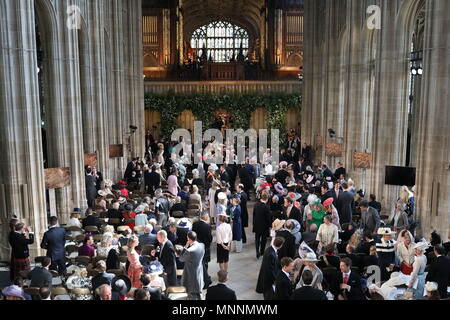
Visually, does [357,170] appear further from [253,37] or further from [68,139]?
[253,37]

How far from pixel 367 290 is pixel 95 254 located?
4764 millimetres

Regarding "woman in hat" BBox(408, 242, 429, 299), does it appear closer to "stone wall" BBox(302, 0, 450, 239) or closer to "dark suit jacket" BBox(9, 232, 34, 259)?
"stone wall" BBox(302, 0, 450, 239)

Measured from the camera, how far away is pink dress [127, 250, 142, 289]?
7.09 metres

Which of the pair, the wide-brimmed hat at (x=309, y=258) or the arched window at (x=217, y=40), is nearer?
the wide-brimmed hat at (x=309, y=258)

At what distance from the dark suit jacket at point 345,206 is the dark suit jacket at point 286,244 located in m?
2.76

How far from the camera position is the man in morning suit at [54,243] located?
27.8 ft

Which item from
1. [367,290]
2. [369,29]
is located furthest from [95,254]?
[369,29]

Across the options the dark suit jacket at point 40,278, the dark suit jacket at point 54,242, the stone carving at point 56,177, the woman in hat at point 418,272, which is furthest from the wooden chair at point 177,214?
the woman in hat at point 418,272

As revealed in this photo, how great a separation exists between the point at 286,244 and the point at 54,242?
171 inches

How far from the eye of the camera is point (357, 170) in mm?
16422

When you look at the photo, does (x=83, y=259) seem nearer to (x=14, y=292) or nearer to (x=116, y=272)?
(x=116, y=272)

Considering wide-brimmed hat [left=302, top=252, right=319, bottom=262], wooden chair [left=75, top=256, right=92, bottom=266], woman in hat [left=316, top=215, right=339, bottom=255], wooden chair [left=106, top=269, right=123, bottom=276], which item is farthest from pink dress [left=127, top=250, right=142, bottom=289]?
woman in hat [left=316, top=215, right=339, bottom=255]

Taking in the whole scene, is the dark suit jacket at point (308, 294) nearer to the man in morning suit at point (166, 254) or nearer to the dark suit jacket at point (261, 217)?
the man in morning suit at point (166, 254)

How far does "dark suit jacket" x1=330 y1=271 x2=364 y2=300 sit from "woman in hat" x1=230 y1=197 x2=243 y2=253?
168 inches
